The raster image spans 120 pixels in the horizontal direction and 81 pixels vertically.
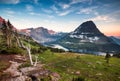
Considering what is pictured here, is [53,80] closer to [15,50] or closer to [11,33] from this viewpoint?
[15,50]

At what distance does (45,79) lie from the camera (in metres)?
46.2

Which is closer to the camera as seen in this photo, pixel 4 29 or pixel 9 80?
pixel 9 80

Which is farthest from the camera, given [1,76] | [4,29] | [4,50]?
[4,29]

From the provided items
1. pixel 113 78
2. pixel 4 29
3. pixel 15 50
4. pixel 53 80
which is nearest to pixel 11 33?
pixel 4 29

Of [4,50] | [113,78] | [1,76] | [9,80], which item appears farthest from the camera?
[4,50]

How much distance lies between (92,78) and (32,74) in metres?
21.4

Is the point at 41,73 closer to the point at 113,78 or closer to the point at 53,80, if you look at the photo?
the point at 53,80

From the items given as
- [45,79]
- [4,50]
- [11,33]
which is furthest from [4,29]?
[45,79]

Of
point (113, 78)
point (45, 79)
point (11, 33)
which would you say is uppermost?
point (11, 33)

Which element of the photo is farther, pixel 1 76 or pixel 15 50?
pixel 15 50

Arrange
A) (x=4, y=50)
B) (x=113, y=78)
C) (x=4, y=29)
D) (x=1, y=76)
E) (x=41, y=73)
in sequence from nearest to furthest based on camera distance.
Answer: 1. (x=1, y=76)
2. (x=41, y=73)
3. (x=113, y=78)
4. (x=4, y=50)
5. (x=4, y=29)

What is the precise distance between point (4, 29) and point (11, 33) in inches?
237

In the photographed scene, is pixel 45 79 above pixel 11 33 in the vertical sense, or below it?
below

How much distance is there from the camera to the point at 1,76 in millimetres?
47344
